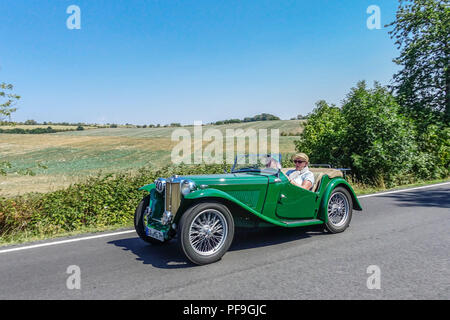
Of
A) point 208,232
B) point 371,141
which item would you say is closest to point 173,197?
point 208,232

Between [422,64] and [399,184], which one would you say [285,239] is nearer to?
[399,184]

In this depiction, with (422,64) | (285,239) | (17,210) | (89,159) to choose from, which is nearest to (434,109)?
(422,64)

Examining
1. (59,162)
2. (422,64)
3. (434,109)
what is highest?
(422,64)

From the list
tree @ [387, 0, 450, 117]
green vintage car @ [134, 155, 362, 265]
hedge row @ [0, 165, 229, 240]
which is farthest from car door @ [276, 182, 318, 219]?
tree @ [387, 0, 450, 117]

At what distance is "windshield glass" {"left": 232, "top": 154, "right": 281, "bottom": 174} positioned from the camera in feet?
17.3

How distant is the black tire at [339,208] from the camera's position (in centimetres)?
571

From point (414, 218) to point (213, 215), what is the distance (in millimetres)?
4612

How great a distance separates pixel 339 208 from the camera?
19.2ft

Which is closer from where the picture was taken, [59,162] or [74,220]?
[74,220]

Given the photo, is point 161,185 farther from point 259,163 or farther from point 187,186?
point 259,163

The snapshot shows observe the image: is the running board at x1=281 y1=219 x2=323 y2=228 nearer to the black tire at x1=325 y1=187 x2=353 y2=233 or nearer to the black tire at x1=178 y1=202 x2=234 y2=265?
the black tire at x1=325 y1=187 x2=353 y2=233

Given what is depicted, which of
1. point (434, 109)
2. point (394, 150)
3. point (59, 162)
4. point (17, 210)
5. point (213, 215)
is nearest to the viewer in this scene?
point (213, 215)

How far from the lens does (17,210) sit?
6.32 metres

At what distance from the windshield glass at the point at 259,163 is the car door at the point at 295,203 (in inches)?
15.1
